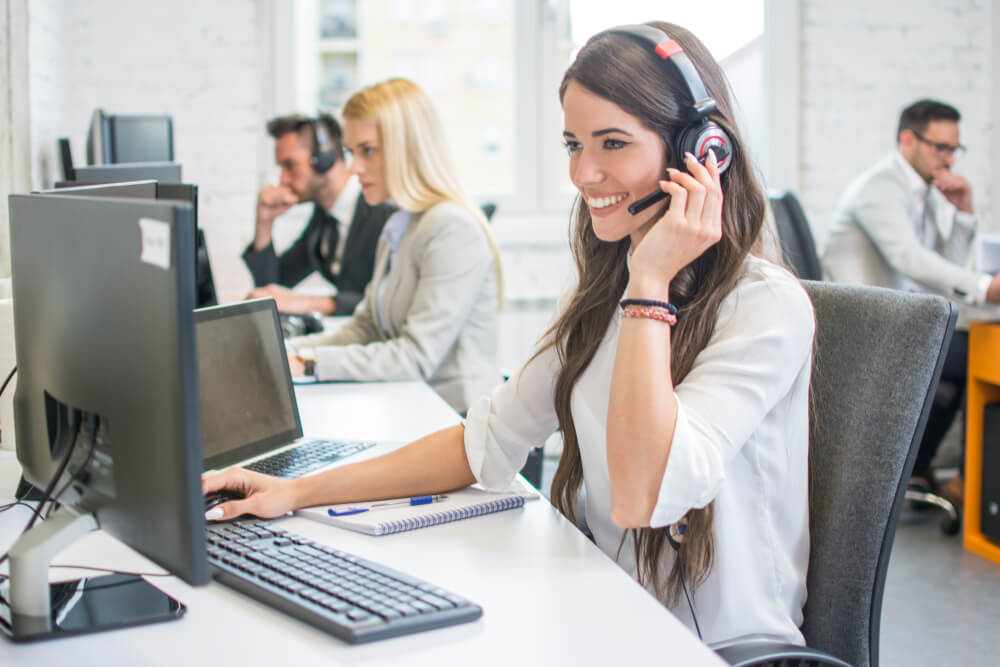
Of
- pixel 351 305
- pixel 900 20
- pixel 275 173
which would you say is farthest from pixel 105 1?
pixel 900 20

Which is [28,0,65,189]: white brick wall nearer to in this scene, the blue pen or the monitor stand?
the blue pen

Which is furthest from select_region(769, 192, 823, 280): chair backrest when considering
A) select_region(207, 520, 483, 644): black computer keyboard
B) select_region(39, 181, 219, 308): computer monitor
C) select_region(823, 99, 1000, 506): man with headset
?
select_region(207, 520, 483, 644): black computer keyboard

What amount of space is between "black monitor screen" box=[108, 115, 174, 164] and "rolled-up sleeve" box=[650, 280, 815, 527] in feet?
6.62

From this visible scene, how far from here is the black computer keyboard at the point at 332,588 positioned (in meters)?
0.83

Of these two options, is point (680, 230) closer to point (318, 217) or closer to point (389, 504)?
point (389, 504)

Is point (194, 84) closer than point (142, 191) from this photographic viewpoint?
No

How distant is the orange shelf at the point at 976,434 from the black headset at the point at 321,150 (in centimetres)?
203

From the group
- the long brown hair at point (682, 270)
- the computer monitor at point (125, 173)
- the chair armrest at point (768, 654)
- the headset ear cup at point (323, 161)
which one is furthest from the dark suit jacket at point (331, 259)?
the chair armrest at point (768, 654)

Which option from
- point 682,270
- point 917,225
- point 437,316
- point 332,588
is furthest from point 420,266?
point 917,225

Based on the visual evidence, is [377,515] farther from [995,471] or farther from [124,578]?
[995,471]

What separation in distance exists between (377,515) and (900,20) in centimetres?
341

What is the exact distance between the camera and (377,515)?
1.14 metres

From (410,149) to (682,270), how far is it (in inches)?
50.7

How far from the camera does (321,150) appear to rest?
10.9 ft
